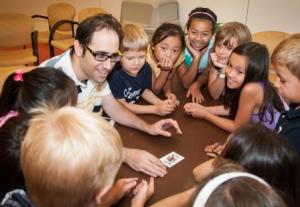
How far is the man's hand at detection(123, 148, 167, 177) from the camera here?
134 cm

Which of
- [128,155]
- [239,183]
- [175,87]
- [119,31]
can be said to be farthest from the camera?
[175,87]

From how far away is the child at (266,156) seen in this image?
1076 millimetres

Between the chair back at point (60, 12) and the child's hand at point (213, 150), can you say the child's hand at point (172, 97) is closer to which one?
the child's hand at point (213, 150)

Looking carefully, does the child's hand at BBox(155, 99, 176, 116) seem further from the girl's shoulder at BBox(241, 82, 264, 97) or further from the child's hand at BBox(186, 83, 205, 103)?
the girl's shoulder at BBox(241, 82, 264, 97)

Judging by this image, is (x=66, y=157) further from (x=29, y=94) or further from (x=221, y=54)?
(x=221, y=54)

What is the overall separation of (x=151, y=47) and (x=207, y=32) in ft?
1.54

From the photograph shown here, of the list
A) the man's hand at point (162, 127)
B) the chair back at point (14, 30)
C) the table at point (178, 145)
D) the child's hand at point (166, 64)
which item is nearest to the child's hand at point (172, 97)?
the table at point (178, 145)

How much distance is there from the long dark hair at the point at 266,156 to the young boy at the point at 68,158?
17.9 inches

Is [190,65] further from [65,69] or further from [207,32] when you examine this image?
[65,69]

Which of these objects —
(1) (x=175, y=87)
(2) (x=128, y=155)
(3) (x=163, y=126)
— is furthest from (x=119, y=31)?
(1) (x=175, y=87)

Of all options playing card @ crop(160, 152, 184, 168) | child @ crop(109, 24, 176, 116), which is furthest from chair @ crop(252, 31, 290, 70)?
playing card @ crop(160, 152, 184, 168)

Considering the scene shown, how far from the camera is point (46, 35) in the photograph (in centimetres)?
505

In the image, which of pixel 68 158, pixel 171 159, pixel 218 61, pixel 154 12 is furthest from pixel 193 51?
pixel 154 12

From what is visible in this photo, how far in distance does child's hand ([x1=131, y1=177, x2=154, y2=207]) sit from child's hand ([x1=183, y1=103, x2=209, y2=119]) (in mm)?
693
